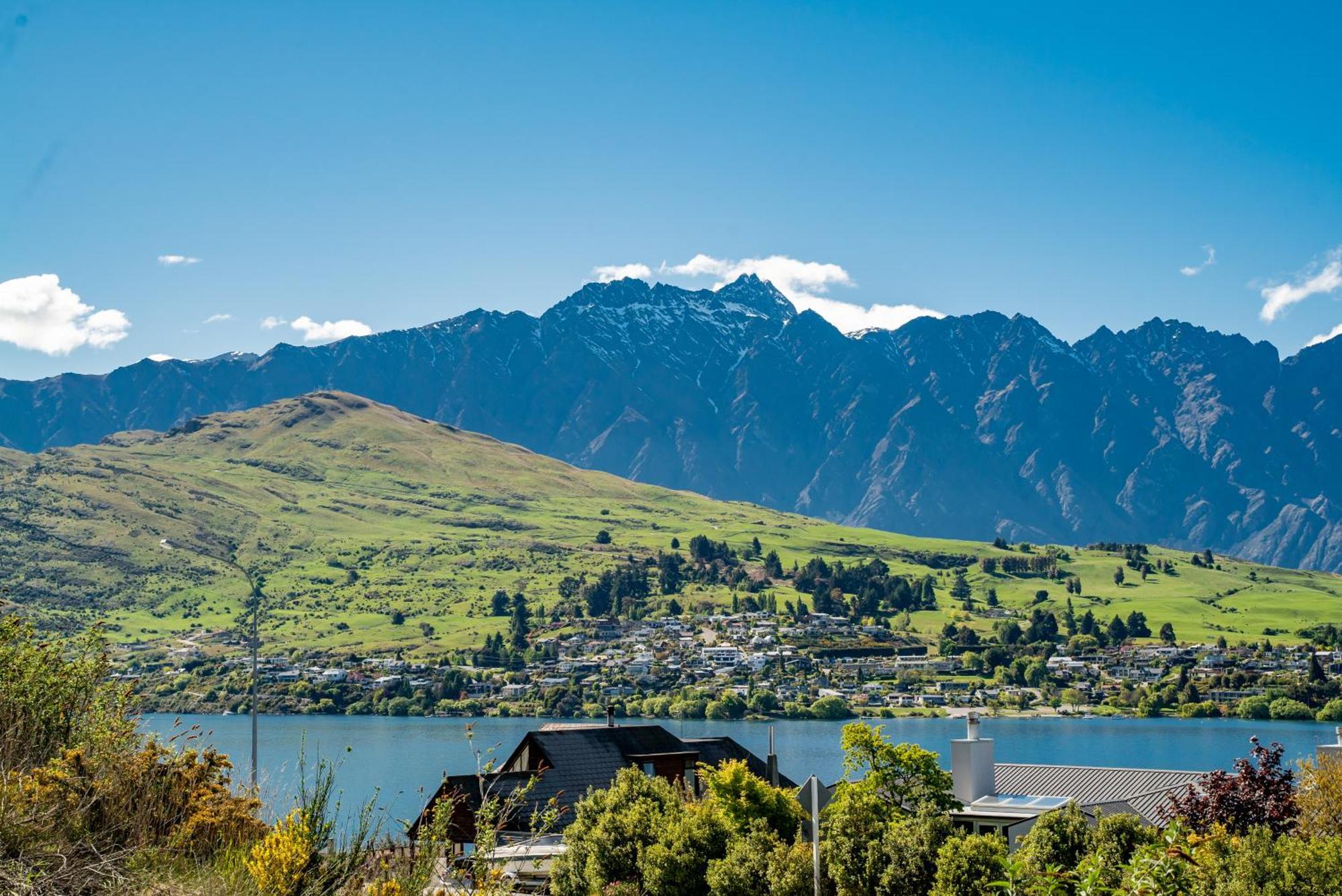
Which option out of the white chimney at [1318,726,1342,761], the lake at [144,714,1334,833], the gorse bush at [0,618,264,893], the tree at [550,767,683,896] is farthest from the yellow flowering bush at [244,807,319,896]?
the lake at [144,714,1334,833]

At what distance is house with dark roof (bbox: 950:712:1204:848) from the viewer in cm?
3008

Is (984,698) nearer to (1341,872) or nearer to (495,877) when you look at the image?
(1341,872)

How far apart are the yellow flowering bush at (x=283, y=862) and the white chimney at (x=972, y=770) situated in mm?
24066

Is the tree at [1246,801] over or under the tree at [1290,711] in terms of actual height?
over

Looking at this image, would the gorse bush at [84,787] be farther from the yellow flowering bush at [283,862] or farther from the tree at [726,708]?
the tree at [726,708]

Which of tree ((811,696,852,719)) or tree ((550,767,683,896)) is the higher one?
tree ((550,767,683,896))

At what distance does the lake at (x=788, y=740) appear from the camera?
352ft

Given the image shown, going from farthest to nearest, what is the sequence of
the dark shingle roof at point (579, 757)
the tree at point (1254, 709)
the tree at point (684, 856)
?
the tree at point (1254, 709) → the dark shingle roof at point (579, 757) → the tree at point (684, 856)

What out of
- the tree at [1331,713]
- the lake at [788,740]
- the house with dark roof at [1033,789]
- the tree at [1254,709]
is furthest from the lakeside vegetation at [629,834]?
the tree at [1254,709]

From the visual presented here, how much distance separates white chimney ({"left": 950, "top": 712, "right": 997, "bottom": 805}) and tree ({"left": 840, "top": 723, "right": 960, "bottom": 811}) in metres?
3.75

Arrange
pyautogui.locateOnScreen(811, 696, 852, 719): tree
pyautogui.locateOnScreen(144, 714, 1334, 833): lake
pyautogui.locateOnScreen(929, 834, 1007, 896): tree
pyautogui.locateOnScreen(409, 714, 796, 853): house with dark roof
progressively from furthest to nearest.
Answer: pyautogui.locateOnScreen(811, 696, 852, 719): tree
pyautogui.locateOnScreen(144, 714, 1334, 833): lake
pyautogui.locateOnScreen(409, 714, 796, 853): house with dark roof
pyautogui.locateOnScreen(929, 834, 1007, 896): tree

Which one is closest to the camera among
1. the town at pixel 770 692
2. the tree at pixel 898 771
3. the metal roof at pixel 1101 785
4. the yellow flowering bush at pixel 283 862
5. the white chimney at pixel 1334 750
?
the yellow flowering bush at pixel 283 862

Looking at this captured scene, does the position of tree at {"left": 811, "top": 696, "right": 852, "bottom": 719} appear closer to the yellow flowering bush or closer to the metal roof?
the metal roof

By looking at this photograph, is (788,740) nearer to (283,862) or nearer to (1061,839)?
(1061,839)
